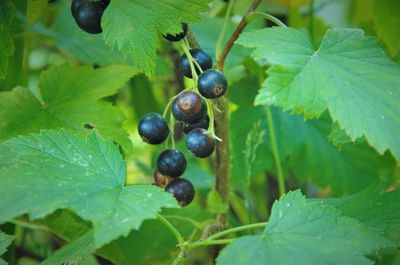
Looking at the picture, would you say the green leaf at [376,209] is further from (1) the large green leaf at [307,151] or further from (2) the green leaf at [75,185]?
(1) the large green leaf at [307,151]

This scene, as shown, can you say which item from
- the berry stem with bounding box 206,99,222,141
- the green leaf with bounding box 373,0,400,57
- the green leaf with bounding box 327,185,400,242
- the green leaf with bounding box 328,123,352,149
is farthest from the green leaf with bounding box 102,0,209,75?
the green leaf with bounding box 373,0,400,57

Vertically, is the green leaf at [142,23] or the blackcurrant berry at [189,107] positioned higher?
the green leaf at [142,23]

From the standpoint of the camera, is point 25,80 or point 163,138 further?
point 25,80

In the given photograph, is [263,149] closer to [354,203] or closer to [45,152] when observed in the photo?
[354,203]

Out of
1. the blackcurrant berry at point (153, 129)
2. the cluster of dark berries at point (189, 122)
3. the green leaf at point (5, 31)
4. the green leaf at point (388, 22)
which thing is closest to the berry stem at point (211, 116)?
the cluster of dark berries at point (189, 122)

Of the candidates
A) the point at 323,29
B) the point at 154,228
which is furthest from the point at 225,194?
the point at 323,29

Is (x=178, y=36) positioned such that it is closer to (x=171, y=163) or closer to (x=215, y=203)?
(x=171, y=163)
